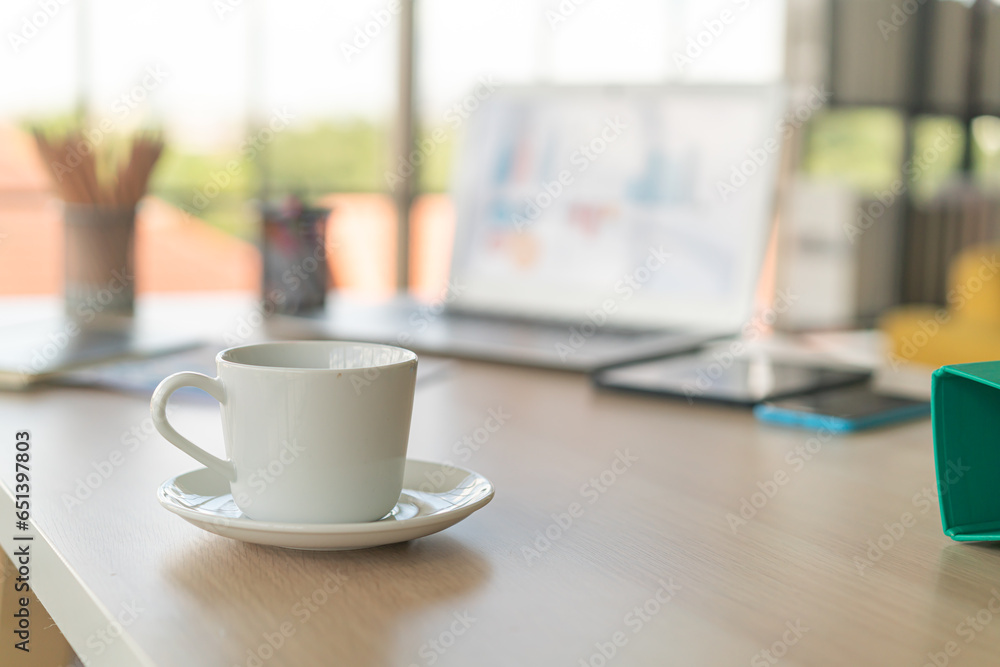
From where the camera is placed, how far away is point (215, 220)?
16.5 feet

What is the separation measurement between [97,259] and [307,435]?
787 millimetres

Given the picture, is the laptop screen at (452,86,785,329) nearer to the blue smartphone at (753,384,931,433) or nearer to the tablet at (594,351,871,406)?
the tablet at (594,351,871,406)

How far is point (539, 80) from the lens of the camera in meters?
5.21

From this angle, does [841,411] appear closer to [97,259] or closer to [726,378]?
[726,378]

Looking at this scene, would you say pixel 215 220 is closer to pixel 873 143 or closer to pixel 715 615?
pixel 873 143

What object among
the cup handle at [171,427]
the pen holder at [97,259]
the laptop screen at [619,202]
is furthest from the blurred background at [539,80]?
the cup handle at [171,427]

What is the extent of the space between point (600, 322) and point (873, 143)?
4606mm

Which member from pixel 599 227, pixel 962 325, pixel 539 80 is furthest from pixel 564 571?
pixel 539 80

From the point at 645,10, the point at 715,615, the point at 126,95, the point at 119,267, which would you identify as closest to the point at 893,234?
the point at 645,10

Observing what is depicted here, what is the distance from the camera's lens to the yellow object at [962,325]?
124 inches

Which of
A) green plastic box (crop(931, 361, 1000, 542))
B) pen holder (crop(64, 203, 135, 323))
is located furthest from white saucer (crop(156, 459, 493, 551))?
pen holder (crop(64, 203, 135, 323))

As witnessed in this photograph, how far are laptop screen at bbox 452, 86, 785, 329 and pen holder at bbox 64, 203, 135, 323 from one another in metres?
0.45

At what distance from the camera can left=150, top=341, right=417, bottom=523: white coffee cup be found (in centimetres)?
46

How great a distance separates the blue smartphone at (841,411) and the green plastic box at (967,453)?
251 millimetres
